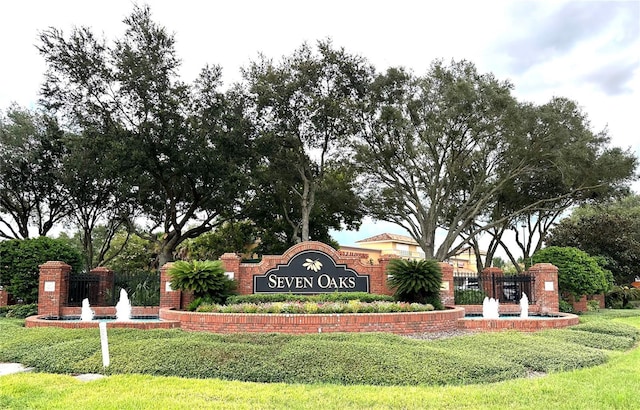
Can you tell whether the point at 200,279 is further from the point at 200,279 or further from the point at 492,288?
the point at 492,288

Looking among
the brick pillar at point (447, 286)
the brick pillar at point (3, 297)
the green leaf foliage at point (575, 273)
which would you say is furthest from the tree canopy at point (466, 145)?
the brick pillar at point (3, 297)

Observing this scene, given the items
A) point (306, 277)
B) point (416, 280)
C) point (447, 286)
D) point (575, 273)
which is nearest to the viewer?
point (416, 280)

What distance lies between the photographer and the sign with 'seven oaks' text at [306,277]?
15.8 metres

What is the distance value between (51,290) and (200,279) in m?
5.40

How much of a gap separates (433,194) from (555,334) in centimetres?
1519

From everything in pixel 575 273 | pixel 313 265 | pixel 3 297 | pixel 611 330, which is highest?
pixel 313 265

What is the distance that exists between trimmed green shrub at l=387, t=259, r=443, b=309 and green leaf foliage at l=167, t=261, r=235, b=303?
16.0 ft

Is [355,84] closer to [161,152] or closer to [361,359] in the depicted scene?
[161,152]

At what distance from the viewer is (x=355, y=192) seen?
2861 cm

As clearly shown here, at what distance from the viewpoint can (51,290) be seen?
625 inches

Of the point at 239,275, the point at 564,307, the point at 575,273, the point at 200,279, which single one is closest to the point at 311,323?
the point at 200,279

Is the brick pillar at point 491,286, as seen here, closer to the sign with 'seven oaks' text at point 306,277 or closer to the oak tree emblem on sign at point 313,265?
the sign with 'seven oaks' text at point 306,277

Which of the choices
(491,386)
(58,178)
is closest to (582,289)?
(491,386)

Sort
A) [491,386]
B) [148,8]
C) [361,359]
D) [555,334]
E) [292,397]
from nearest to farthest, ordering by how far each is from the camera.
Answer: [292,397] → [491,386] → [361,359] → [555,334] → [148,8]
